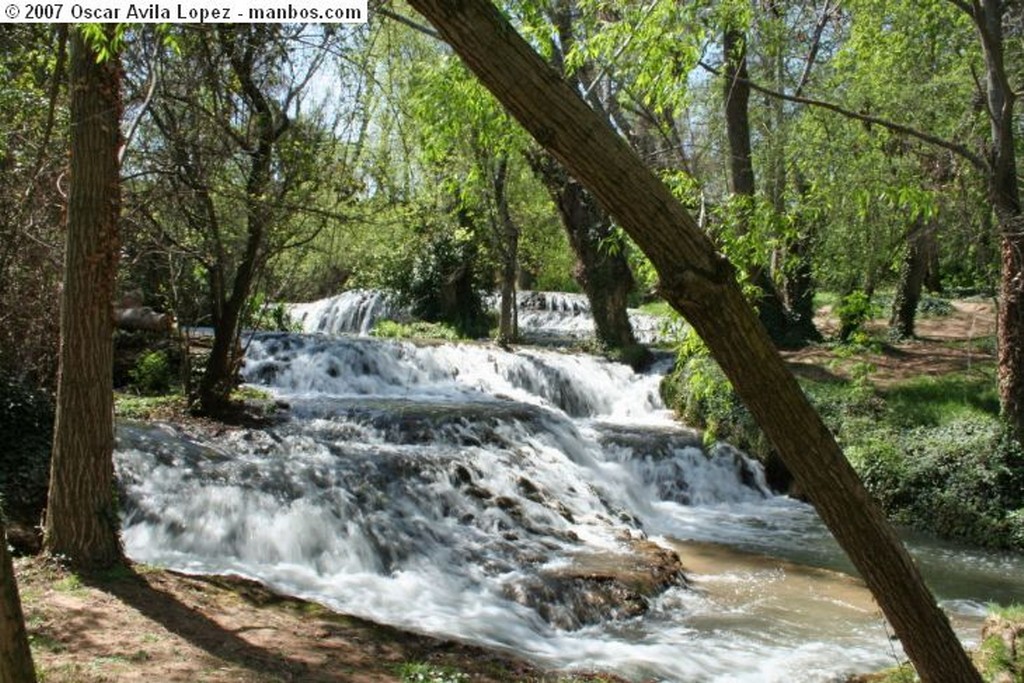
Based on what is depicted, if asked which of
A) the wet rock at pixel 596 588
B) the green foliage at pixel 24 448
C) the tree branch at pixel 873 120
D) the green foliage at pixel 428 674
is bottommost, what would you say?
the wet rock at pixel 596 588

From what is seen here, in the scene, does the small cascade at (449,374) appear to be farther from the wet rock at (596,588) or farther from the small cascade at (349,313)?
the small cascade at (349,313)

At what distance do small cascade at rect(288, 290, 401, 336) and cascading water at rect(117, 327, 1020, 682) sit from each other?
11.5 meters

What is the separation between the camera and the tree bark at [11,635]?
2.59 m

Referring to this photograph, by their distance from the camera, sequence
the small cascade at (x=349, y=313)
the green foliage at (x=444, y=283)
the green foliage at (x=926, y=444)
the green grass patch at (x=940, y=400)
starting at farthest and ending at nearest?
the small cascade at (x=349, y=313) < the green foliage at (x=444, y=283) < the green grass patch at (x=940, y=400) < the green foliage at (x=926, y=444)

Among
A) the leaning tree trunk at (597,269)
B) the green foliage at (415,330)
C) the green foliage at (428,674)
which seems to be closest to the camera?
the green foliage at (428,674)

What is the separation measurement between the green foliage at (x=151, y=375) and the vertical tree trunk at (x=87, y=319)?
6.99 metres

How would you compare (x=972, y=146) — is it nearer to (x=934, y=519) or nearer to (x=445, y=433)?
(x=934, y=519)

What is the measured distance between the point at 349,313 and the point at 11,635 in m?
22.8

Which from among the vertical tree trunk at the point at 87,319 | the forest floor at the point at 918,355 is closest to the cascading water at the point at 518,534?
the vertical tree trunk at the point at 87,319

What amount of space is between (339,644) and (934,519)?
8975 mm

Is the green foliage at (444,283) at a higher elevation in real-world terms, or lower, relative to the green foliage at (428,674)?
higher

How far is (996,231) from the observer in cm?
1042

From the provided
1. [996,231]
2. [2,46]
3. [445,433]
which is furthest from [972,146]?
[2,46]

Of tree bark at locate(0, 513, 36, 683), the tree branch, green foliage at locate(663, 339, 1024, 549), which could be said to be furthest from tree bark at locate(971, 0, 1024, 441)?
tree bark at locate(0, 513, 36, 683)
